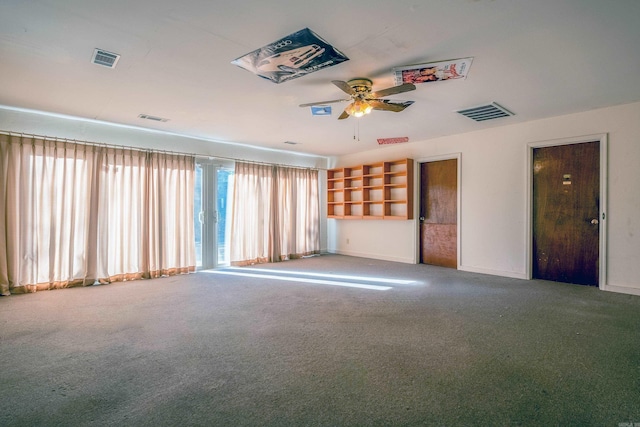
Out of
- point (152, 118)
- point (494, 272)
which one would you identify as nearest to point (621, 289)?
point (494, 272)

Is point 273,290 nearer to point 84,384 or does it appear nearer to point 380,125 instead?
point 84,384

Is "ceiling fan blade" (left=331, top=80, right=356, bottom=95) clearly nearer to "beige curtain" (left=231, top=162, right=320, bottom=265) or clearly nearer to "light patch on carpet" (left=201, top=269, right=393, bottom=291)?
"light patch on carpet" (left=201, top=269, right=393, bottom=291)

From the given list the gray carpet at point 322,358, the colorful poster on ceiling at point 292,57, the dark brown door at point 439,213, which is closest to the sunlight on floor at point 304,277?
the gray carpet at point 322,358

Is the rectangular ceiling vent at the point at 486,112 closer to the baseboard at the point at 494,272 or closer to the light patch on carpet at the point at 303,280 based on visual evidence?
the baseboard at the point at 494,272

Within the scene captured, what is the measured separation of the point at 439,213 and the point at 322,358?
14.7ft

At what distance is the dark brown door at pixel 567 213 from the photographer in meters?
4.30

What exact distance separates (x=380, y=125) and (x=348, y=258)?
10.6ft

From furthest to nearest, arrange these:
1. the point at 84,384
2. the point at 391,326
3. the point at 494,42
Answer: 1. the point at 391,326
2. the point at 494,42
3. the point at 84,384

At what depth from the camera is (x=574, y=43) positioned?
2.46m

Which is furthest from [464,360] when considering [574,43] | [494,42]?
[574,43]

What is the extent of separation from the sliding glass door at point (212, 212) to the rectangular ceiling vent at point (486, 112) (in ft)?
14.0

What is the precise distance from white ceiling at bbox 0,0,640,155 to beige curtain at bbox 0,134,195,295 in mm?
706

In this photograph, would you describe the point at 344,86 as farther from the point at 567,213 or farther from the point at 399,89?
the point at 567,213

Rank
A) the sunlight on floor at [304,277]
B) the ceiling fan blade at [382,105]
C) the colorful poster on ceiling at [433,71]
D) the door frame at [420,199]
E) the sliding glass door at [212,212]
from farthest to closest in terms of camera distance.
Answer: the sliding glass door at [212,212]
the door frame at [420,199]
the sunlight on floor at [304,277]
the ceiling fan blade at [382,105]
the colorful poster on ceiling at [433,71]
